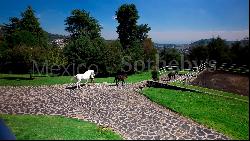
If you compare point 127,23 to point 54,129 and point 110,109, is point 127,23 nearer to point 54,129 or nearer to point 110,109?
point 110,109

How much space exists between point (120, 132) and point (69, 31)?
51927mm

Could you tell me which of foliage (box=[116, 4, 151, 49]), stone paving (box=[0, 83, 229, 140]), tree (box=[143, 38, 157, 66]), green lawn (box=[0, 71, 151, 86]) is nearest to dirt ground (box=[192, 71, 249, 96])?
stone paving (box=[0, 83, 229, 140])

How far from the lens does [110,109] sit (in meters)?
18.0

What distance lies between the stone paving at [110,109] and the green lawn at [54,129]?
0.86m

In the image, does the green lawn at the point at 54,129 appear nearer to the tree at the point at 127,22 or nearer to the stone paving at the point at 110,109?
the stone paving at the point at 110,109

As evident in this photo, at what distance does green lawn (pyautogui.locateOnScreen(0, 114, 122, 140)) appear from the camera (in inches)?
481

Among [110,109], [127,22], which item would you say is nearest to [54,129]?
[110,109]

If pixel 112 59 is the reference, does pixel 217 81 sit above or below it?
below

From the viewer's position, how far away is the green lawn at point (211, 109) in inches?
594

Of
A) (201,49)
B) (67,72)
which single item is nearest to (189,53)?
(201,49)

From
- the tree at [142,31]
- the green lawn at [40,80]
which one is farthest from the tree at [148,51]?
the green lawn at [40,80]

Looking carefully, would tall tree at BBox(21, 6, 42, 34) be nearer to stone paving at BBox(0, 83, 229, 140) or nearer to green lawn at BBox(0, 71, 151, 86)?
green lawn at BBox(0, 71, 151, 86)

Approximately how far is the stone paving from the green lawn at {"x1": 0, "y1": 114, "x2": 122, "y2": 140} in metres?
0.86

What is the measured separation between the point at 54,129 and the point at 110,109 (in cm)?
529
